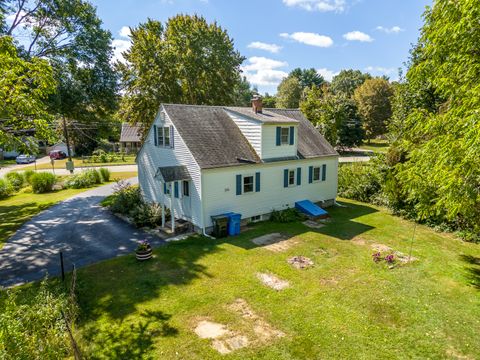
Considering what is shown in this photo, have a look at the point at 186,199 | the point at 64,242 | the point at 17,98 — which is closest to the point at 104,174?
the point at 64,242

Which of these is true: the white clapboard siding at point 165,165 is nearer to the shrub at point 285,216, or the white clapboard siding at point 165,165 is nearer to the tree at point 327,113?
the shrub at point 285,216

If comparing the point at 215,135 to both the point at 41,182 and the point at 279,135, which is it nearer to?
the point at 279,135

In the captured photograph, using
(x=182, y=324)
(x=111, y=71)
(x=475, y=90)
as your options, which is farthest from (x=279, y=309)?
(x=111, y=71)

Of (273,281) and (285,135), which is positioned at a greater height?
(285,135)

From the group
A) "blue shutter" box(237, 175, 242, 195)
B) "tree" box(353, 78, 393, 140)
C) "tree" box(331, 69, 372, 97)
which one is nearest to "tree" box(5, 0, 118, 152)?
"blue shutter" box(237, 175, 242, 195)

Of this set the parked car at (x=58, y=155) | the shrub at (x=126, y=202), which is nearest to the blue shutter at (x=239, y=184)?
the shrub at (x=126, y=202)

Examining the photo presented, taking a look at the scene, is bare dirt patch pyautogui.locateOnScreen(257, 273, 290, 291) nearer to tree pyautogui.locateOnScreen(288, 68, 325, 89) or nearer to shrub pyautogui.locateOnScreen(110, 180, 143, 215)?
shrub pyautogui.locateOnScreen(110, 180, 143, 215)

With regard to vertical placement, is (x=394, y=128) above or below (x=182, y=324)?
above

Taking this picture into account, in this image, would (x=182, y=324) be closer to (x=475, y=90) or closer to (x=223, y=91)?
(x=475, y=90)
